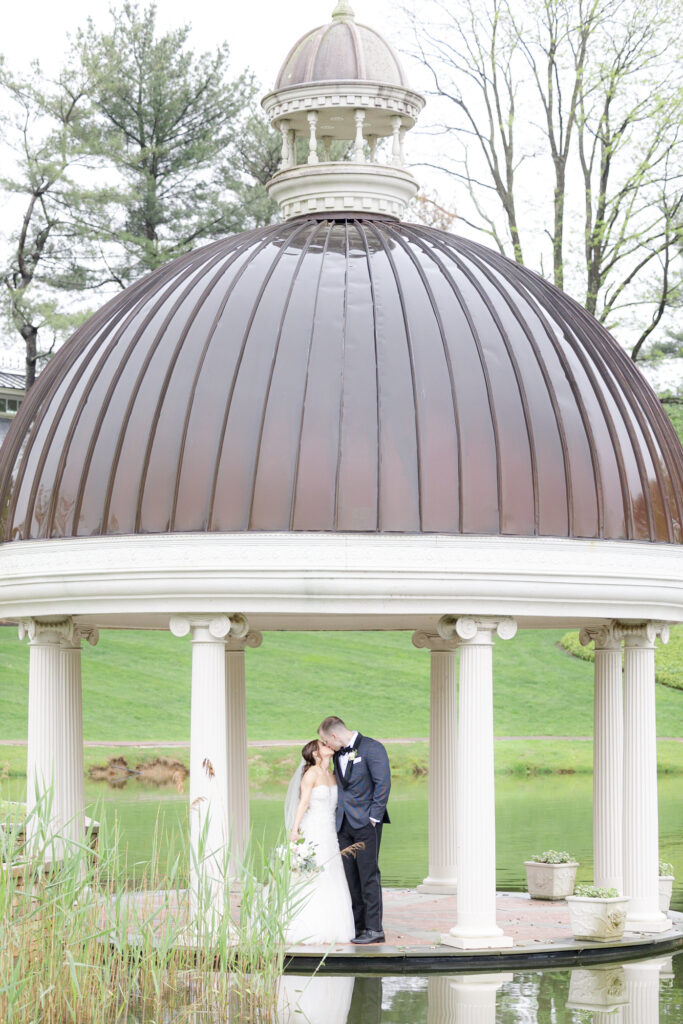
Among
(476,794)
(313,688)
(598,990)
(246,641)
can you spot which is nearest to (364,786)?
(476,794)

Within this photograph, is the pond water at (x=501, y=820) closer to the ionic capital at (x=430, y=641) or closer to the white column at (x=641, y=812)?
the ionic capital at (x=430, y=641)

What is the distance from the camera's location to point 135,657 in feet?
157

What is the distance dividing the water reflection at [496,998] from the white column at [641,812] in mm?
1391

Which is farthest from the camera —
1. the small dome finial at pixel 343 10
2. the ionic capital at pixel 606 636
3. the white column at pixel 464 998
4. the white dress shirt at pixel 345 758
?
the small dome finial at pixel 343 10

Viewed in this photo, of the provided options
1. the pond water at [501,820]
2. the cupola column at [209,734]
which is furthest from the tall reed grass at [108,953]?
the pond water at [501,820]

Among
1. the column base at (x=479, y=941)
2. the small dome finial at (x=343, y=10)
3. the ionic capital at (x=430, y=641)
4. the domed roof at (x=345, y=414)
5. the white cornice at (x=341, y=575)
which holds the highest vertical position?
the small dome finial at (x=343, y=10)

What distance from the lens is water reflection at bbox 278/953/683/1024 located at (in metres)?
12.5

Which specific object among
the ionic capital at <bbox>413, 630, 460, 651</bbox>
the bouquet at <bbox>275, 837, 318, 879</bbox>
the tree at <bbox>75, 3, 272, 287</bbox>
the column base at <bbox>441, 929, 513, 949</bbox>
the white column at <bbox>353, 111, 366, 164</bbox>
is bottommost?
the column base at <bbox>441, 929, 513, 949</bbox>

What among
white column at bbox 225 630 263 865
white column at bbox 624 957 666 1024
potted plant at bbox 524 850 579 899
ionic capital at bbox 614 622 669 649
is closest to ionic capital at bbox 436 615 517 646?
ionic capital at bbox 614 622 669 649

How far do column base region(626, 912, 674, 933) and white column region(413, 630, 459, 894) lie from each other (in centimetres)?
351

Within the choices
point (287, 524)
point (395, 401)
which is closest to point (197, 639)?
point (287, 524)

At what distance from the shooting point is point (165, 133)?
5394 cm

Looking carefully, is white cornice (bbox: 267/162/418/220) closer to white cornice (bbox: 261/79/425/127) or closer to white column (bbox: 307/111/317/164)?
white column (bbox: 307/111/317/164)

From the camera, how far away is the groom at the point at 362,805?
Answer: 602 inches
